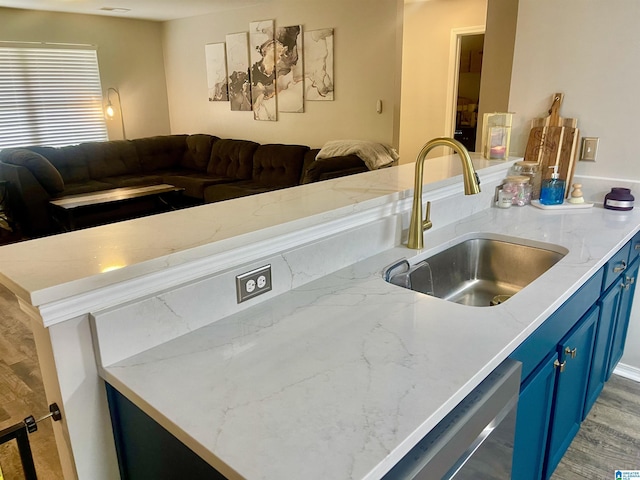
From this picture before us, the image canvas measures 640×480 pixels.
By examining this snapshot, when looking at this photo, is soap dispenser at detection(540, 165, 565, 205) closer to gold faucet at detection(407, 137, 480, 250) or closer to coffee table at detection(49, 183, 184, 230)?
gold faucet at detection(407, 137, 480, 250)

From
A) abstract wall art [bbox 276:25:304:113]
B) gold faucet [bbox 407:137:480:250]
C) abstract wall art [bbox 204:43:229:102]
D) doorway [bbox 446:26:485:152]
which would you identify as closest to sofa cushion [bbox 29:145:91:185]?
abstract wall art [bbox 204:43:229:102]

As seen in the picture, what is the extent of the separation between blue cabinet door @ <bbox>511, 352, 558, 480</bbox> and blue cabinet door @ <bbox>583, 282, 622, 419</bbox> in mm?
534

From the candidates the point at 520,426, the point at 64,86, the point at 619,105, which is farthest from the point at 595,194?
the point at 64,86

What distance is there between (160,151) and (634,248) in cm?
A: 561

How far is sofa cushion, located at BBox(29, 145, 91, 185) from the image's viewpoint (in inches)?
218

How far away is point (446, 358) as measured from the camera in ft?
3.43

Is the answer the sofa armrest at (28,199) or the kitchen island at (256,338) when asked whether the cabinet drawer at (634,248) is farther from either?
the sofa armrest at (28,199)

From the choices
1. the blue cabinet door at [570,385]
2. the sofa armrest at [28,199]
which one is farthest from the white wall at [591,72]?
the sofa armrest at [28,199]

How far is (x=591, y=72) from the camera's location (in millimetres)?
2322

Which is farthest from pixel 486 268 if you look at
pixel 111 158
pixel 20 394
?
pixel 111 158

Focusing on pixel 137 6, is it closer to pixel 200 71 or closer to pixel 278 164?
pixel 200 71

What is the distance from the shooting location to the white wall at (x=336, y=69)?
15.5 ft

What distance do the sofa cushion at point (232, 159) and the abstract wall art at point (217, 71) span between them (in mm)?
609

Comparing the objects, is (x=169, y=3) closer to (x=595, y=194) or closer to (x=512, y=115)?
(x=512, y=115)
